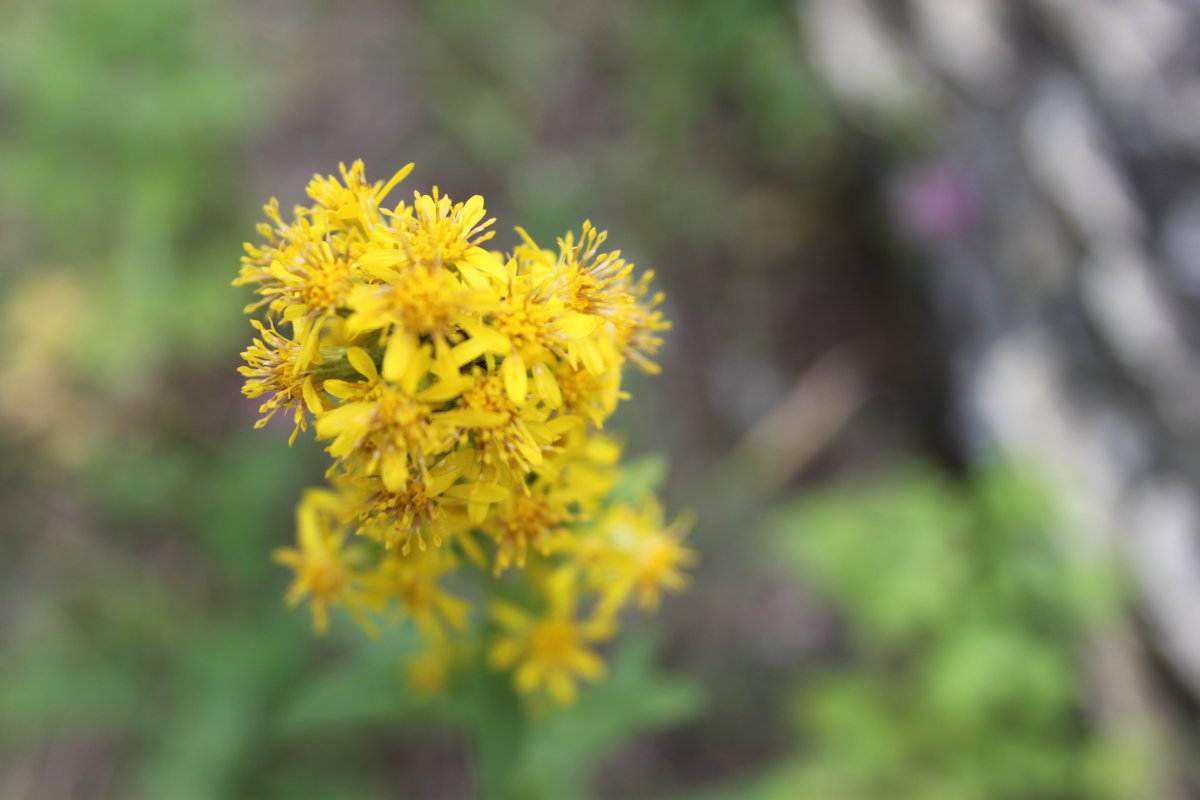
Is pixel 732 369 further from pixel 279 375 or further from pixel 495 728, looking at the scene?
pixel 279 375

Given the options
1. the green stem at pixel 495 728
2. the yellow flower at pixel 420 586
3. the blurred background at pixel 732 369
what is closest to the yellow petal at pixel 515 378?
the yellow flower at pixel 420 586

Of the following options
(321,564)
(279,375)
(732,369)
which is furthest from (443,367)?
(732,369)

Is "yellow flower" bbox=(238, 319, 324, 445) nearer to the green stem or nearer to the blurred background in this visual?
the green stem

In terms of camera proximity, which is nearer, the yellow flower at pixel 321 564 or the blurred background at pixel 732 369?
the yellow flower at pixel 321 564

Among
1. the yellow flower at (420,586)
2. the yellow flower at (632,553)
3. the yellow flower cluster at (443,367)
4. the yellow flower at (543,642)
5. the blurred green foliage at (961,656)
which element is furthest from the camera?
the blurred green foliage at (961,656)

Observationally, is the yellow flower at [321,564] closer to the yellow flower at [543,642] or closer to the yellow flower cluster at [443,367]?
the yellow flower cluster at [443,367]

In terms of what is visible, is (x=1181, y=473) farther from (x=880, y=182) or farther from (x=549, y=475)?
(x=549, y=475)

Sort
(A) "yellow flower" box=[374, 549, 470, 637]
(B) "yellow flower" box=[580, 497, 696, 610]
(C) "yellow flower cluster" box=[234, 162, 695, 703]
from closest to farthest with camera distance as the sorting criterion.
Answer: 1. (C) "yellow flower cluster" box=[234, 162, 695, 703]
2. (A) "yellow flower" box=[374, 549, 470, 637]
3. (B) "yellow flower" box=[580, 497, 696, 610]

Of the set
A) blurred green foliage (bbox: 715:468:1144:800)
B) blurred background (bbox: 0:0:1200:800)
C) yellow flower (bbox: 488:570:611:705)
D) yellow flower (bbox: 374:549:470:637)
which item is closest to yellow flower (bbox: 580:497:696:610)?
yellow flower (bbox: 488:570:611:705)
